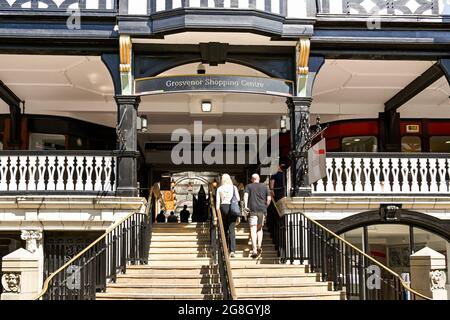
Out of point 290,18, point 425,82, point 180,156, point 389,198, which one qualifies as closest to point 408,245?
point 389,198

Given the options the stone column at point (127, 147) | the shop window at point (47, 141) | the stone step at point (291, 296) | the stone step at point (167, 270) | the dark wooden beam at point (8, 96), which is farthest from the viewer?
the shop window at point (47, 141)

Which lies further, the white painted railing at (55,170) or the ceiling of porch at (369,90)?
the ceiling of porch at (369,90)

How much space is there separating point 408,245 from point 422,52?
4520mm

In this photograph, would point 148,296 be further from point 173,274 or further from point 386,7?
point 386,7

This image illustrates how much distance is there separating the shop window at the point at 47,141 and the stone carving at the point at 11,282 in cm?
930

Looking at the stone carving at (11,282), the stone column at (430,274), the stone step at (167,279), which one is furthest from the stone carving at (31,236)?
the stone column at (430,274)

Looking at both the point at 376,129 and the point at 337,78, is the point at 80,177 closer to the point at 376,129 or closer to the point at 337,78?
the point at 337,78

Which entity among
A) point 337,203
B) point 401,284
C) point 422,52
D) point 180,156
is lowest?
point 401,284

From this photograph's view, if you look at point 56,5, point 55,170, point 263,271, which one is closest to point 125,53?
point 56,5

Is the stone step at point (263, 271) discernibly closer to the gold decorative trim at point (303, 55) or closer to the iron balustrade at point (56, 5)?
the gold decorative trim at point (303, 55)

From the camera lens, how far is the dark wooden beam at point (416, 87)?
18.2 metres

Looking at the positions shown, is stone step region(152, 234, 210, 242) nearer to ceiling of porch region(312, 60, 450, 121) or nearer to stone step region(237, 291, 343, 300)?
stone step region(237, 291, 343, 300)

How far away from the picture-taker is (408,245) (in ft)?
59.0

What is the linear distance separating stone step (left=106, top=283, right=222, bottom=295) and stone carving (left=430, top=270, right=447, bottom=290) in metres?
3.95
